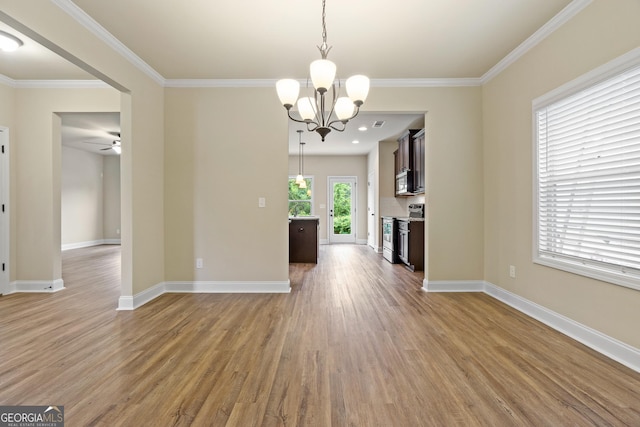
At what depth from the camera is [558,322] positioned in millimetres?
2582

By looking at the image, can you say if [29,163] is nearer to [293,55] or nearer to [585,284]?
[293,55]

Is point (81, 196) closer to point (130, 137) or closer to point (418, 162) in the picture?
point (130, 137)

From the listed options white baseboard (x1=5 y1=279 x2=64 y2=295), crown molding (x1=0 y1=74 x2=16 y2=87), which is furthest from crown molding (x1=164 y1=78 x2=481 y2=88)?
white baseboard (x1=5 y1=279 x2=64 y2=295)

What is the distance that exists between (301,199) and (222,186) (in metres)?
5.44

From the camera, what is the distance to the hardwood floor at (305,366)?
1.53 metres

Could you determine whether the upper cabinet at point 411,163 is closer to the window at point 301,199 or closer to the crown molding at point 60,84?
the window at point 301,199

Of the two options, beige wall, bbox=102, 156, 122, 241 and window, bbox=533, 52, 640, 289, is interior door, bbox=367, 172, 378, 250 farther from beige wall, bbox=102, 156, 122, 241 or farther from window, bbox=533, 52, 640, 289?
beige wall, bbox=102, 156, 122, 241

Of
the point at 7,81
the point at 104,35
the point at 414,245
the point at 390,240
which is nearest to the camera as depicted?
the point at 104,35

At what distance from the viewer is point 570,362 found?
203 centimetres

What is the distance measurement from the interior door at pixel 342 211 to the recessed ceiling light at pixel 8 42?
286 inches

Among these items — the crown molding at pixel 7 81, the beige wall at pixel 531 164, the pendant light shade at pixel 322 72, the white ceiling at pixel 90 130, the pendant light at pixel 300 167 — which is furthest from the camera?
the pendant light at pixel 300 167

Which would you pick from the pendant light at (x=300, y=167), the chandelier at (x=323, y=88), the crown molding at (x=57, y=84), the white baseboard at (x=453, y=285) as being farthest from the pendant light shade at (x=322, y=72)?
the pendant light at (x=300, y=167)


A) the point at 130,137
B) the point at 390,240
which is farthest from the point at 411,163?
the point at 130,137
